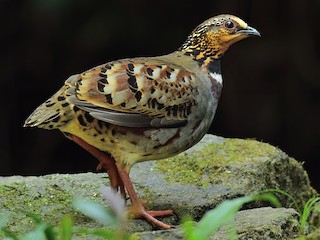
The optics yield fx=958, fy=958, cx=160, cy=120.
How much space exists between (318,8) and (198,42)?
3.36 metres

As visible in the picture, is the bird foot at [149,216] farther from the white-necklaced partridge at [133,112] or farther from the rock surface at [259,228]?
the rock surface at [259,228]

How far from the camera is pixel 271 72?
27.8 feet

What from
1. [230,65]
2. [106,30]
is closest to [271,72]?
[230,65]

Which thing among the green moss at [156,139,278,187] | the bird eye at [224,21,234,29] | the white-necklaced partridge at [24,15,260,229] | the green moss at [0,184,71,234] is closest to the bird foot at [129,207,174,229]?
the white-necklaced partridge at [24,15,260,229]

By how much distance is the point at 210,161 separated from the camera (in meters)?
5.76

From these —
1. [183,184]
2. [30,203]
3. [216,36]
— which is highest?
[216,36]

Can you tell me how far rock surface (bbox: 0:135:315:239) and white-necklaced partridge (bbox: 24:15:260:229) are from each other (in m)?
0.28

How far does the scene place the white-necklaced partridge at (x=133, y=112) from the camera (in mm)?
4680

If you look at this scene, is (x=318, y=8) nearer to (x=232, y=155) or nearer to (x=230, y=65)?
(x=230, y=65)

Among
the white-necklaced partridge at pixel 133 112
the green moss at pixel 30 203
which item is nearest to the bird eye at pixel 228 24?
the white-necklaced partridge at pixel 133 112

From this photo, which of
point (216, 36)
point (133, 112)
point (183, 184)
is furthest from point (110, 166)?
point (216, 36)

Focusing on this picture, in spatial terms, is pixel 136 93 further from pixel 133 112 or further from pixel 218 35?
pixel 218 35

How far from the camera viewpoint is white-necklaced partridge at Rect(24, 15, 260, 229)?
4.68m

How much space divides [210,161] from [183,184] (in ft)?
1.14
